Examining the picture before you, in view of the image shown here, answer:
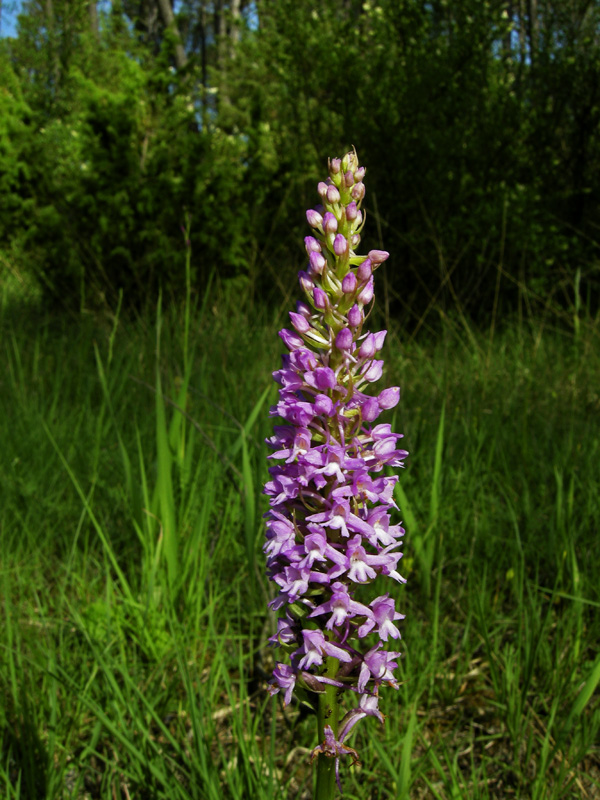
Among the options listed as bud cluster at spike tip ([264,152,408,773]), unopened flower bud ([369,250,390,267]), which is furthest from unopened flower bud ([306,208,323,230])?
unopened flower bud ([369,250,390,267])

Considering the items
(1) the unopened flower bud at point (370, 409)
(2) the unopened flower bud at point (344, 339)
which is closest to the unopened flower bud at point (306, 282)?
(2) the unopened flower bud at point (344, 339)

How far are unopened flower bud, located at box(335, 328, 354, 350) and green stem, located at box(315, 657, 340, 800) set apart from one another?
1.71 ft

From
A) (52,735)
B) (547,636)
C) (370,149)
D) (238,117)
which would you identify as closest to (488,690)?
(547,636)

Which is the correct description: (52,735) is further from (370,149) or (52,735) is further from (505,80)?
(505,80)

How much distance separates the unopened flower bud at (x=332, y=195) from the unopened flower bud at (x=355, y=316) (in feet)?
0.68

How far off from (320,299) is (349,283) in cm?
6

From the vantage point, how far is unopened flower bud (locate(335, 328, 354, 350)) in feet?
3.56

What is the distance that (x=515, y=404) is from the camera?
4.07 meters

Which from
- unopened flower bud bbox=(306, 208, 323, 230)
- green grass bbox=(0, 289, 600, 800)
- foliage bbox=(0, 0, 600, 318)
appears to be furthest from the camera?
foliage bbox=(0, 0, 600, 318)

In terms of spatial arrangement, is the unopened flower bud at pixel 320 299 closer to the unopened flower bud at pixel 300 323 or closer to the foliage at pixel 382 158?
the unopened flower bud at pixel 300 323

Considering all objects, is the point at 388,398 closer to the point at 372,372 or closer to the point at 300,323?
the point at 372,372

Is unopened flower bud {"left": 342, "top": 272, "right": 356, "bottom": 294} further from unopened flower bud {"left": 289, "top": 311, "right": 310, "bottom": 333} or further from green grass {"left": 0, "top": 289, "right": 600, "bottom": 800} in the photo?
green grass {"left": 0, "top": 289, "right": 600, "bottom": 800}

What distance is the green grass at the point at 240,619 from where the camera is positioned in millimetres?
1719

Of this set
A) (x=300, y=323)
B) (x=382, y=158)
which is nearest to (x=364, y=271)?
(x=300, y=323)
